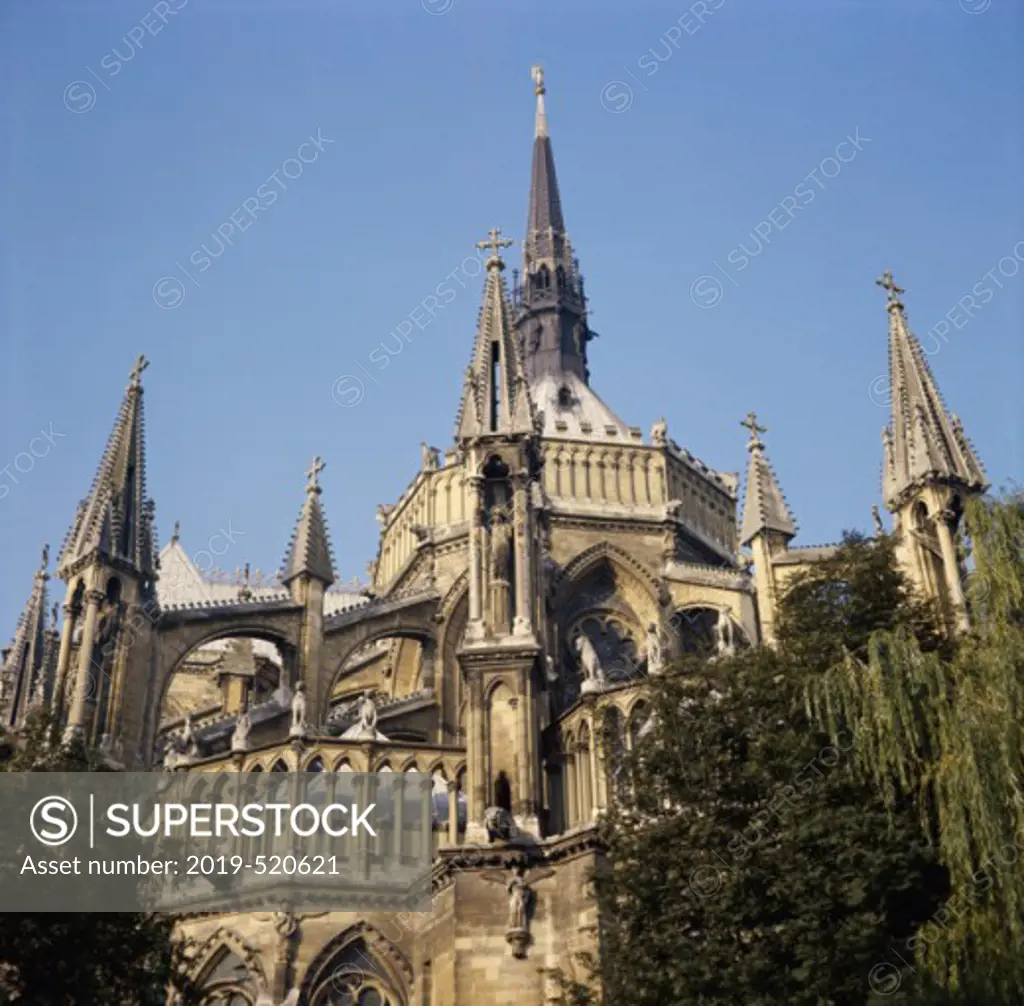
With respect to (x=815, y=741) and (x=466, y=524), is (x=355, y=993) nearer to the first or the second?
(x=815, y=741)

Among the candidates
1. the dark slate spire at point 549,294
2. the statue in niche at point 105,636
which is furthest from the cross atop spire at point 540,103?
the statue in niche at point 105,636

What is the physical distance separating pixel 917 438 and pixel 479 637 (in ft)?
33.2

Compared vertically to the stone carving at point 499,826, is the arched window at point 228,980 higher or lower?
lower

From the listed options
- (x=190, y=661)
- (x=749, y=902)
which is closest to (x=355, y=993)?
(x=749, y=902)

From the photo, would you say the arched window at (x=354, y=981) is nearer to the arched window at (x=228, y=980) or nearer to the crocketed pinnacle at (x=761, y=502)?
the arched window at (x=228, y=980)

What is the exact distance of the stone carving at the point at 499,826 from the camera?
2475 cm

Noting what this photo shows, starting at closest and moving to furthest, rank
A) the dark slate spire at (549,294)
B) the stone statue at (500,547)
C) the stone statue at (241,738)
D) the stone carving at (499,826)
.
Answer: the stone carving at (499,826) < the stone statue at (500,547) < the stone statue at (241,738) < the dark slate spire at (549,294)

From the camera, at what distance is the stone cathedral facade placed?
83.4 ft

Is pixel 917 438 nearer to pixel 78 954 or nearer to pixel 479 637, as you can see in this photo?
pixel 479 637

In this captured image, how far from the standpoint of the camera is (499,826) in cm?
2481

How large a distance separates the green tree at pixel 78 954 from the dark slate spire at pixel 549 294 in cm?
3552

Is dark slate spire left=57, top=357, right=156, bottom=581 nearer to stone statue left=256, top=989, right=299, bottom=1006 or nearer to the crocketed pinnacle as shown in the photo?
stone statue left=256, top=989, right=299, bottom=1006

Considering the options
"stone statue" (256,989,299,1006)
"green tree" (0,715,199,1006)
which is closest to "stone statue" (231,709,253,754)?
"stone statue" (256,989,299,1006)

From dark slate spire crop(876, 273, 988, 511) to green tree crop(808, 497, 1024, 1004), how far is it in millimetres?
9583
